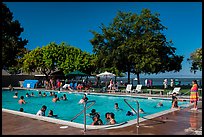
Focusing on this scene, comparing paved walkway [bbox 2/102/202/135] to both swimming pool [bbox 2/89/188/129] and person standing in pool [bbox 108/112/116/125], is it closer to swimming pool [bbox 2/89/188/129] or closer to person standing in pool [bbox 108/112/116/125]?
person standing in pool [bbox 108/112/116/125]

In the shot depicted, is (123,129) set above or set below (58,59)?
below

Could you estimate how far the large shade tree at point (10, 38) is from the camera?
3278 centimetres

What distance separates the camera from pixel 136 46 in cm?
2502

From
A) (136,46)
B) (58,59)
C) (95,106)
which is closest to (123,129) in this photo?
(95,106)

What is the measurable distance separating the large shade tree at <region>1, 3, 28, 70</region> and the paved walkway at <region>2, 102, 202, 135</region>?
25600mm

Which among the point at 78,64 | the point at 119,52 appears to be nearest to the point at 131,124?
the point at 119,52

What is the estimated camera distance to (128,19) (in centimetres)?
2741

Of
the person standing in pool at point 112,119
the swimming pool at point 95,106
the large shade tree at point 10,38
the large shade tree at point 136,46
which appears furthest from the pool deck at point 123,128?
the large shade tree at point 10,38

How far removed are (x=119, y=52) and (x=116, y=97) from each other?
22.5 ft

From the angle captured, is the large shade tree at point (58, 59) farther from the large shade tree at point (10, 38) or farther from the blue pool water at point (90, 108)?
the blue pool water at point (90, 108)

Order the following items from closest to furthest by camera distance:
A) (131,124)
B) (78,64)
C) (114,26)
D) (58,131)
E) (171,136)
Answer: (171,136)
(58,131)
(131,124)
(114,26)
(78,64)

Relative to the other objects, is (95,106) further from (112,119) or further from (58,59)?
(58,59)

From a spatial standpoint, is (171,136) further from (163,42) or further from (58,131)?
(163,42)

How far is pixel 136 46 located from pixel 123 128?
18258mm
